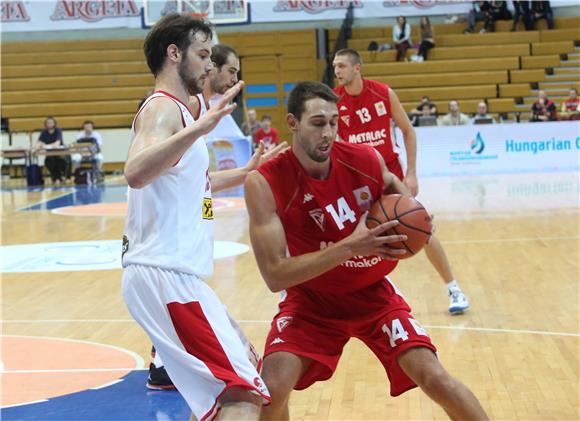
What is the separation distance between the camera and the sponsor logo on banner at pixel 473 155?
18152mm

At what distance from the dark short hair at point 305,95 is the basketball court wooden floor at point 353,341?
5.45ft

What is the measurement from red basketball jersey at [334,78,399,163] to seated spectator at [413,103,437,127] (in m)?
11.7

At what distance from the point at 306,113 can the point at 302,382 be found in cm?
110

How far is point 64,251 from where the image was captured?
10.4 meters

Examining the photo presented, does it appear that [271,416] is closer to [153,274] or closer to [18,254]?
[153,274]

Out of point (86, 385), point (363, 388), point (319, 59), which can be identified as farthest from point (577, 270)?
point (319, 59)

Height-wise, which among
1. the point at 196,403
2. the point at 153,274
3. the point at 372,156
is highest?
the point at 372,156

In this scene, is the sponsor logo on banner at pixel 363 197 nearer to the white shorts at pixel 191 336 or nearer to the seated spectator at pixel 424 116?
the white shorts at pixel 191 336

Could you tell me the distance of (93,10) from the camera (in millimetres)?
23516

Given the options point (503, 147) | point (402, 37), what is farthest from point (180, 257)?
point (402, 37)

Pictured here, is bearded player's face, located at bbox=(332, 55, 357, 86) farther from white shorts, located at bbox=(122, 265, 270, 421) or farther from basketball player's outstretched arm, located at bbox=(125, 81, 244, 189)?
white shorts, located at bbox=(122, 265, 270, 421)

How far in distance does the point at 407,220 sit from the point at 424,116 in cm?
1566

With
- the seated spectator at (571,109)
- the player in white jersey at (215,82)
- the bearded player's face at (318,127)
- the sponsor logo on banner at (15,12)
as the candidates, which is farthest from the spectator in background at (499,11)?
the bearded player's face at (318,127)

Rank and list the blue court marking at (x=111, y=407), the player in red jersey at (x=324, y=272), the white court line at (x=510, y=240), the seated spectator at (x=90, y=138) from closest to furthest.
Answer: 1. the player in red jersey at (x=324, y=272)
2. the blue court marking at (x=111, y=407)
3. the white court line at (x=510, y=240)
4. the seated spectator at (x=90, y=138)
